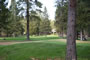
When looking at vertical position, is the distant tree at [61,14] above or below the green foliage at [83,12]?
above

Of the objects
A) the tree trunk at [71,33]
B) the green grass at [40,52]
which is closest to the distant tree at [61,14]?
the green grass at [40,52]

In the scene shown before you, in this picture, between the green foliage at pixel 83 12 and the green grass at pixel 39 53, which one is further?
the green foliage at pixel 83 12

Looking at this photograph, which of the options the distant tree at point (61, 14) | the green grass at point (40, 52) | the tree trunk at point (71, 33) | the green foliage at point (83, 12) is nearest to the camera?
the tree trunk at point (71, 33)

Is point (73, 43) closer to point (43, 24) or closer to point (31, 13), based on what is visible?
point (31, 13)

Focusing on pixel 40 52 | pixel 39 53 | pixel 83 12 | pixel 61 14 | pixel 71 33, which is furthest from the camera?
pixel 61 14

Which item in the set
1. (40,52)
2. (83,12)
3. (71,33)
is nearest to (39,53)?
(40,52)

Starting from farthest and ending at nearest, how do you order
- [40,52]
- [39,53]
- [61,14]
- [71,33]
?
[61,14], [40,52], [39,53], [71,33]

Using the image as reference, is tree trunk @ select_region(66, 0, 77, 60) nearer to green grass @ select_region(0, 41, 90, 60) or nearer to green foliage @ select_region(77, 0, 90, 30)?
green grass @ select_region(0, 41, 90, 60)

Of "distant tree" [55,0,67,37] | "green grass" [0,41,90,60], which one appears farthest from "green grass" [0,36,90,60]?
"distant tree" [55,0,67,37]

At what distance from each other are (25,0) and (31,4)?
147 cm

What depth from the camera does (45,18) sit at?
66750mm

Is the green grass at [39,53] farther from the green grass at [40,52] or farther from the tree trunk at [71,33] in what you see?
the tree trunk at [71,33]

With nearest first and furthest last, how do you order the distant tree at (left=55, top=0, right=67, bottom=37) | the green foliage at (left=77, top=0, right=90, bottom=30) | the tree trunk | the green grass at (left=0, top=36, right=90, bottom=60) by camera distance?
the tree trunk → the green grass at (left=0, top=36, right=90, bottom=60) → the green foliage at (left=77, top=0, right=90, bottom=30) → the distant tree at (left=55, top=0, right=67, bottom=37)

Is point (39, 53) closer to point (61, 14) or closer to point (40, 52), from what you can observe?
point (40, 52)
